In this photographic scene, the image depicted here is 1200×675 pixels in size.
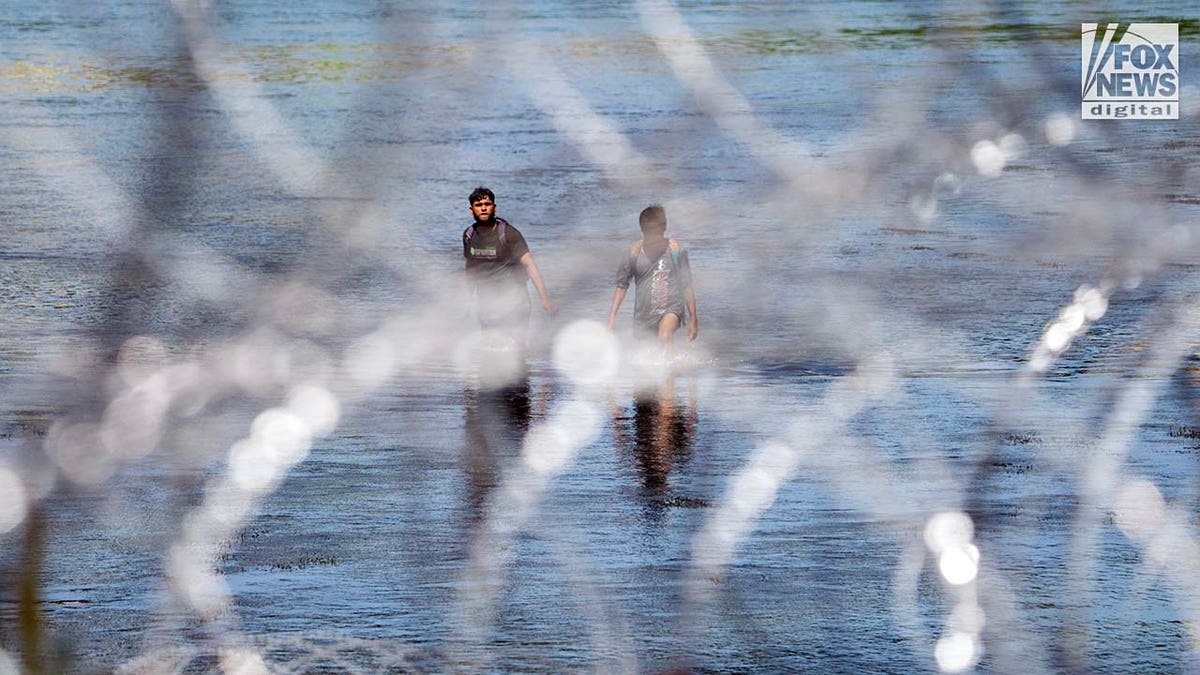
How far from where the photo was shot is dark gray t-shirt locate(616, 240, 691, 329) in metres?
16.0

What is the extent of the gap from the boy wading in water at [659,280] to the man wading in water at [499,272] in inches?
27.6

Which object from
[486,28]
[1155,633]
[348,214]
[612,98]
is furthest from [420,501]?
[486,28]

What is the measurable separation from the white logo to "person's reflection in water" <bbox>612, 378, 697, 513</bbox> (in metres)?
19.1

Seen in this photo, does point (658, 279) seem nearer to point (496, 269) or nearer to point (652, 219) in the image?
point (652, 219)

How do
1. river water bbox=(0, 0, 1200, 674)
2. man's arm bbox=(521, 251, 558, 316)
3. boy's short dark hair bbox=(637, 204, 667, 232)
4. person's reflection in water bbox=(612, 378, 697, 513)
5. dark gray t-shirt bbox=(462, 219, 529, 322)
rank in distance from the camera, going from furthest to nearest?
dark gray t-shirt bbox=(462, 219, 529, 322) → man's arm bbox=(521, 251, 558, 316) → boy's short dark hair bbox=(637, 204, 667, 232) → person's reflection in water bbox=(612, 378, 697, 513) → river water bbox=(0, 0, 1200, 674)

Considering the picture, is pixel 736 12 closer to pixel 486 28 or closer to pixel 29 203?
pixel 486 28

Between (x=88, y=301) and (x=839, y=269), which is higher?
(x=839, y=269)

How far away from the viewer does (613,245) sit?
23.7m

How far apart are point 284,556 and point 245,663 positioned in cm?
185

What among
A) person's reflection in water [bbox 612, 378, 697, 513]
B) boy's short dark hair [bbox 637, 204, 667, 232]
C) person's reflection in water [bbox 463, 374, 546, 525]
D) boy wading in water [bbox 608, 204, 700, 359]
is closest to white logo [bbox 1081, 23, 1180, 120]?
boy wading in water [bbox 608, 204, 700, 359]

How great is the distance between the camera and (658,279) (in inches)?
632

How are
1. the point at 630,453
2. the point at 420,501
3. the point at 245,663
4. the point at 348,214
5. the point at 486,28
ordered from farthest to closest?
the point at 486,28, the point at 348,214, the point at 630,453, the point at 420,501, the point at 245,663

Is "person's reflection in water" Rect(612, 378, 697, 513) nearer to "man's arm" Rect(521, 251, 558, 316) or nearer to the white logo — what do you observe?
"man's arm" Rect(521, 251, 558, 316)

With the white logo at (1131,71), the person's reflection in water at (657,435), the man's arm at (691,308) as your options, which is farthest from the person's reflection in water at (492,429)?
the white logo at (1131,71)
